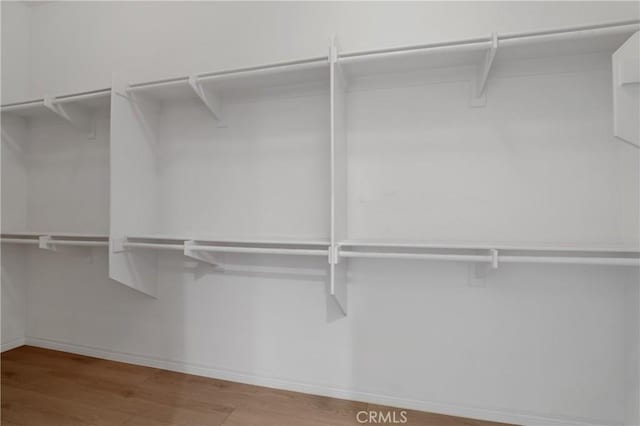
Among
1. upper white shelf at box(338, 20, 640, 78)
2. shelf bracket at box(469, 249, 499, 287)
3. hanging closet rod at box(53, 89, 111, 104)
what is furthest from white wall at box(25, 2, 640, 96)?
shelf bracket at box(469, 249, 499, 287)

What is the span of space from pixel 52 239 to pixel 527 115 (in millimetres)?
2741

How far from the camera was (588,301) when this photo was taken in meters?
1.37

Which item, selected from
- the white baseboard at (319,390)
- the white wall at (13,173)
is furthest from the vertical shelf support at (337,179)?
the white wall at (13,173)

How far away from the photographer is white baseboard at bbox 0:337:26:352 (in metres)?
2.20

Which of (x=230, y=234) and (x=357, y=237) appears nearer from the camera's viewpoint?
(x=357, y=237)

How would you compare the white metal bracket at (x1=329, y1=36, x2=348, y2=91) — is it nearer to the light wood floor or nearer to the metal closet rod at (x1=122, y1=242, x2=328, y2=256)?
the metal closet rod at (x1=122, y1=242, x2=328, y2=256)

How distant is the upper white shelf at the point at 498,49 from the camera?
1186mm

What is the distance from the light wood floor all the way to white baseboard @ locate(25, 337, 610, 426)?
30 mm

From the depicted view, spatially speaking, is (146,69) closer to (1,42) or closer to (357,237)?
(1,42)

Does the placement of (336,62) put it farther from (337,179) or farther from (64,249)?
(64,249)

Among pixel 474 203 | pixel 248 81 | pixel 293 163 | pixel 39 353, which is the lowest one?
pixel 39 353

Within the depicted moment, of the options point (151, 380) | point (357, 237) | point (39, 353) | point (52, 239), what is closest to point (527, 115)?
point (357, 237)

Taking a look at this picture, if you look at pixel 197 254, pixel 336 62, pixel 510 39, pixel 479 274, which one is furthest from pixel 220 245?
pixel 510 39

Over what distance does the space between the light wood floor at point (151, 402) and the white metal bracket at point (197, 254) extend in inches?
27.7
